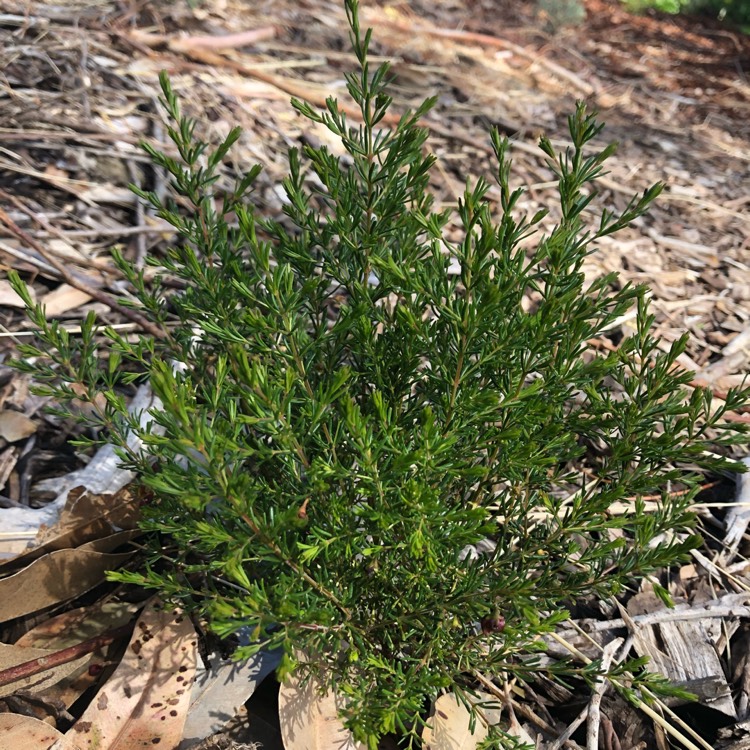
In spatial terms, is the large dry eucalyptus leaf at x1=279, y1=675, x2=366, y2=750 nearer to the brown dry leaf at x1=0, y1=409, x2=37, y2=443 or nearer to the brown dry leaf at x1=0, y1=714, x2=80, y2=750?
the brown dry leaf at x1=0, y1=714, x2=80, y2=750

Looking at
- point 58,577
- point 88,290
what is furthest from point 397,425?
point 88,290

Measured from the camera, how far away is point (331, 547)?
152 centimetres

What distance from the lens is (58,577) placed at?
1.98 meters

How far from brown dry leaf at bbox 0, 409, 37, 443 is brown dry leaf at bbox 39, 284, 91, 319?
52 centimetres

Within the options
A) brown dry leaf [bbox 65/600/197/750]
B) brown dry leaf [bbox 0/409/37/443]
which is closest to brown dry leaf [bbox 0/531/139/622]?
brown dry leaf [bbox 65/600/197/750]

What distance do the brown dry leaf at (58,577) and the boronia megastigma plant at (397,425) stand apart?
29 cm

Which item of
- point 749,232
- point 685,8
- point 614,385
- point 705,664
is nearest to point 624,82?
point 749,232

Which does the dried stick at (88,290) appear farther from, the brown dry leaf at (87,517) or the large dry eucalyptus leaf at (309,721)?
the large dry eucalyptus leaf at (309,721)

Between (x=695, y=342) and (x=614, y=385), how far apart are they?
742 mm

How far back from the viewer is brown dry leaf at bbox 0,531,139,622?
1913 millimetres

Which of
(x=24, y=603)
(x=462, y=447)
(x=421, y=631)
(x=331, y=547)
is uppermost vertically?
(x=462, y=447)

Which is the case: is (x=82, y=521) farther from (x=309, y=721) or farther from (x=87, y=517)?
(x=309, y=721)

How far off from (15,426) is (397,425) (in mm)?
1600

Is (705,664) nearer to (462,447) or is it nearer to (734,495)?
(734,495)
